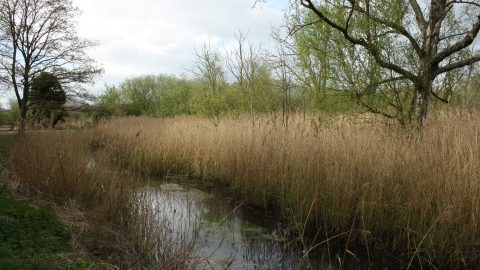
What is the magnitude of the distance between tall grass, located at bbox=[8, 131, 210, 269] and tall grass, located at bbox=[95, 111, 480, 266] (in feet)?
5.57

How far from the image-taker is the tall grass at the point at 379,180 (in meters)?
3.22

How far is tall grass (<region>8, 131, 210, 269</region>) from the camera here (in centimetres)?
307

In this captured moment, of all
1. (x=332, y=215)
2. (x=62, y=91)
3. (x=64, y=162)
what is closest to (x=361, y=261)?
(x=332, y=215)

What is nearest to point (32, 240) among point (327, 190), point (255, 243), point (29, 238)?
point (29, 238)

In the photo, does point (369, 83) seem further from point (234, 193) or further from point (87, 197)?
point (87, 197)

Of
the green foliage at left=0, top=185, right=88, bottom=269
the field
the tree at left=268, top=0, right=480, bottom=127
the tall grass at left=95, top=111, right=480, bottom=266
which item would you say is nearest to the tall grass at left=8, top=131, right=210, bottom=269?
the field

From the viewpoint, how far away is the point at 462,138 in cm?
387

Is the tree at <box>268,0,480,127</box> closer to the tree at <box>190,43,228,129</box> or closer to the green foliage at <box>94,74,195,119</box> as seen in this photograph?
the tree at <box>190,43,228,129</box>

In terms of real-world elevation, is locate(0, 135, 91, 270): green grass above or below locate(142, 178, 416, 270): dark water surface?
above

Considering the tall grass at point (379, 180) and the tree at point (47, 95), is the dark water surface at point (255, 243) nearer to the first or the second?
the tall grass at point (379, 180)

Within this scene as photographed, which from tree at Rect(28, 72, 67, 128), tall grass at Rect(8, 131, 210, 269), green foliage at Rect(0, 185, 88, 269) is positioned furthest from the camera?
tree at Rect(28, 72, 67, 128)

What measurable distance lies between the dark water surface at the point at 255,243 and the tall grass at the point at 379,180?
0.22 meters

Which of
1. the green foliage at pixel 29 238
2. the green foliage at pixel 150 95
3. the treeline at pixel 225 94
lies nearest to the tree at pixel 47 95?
the treeline at pixel 225 94

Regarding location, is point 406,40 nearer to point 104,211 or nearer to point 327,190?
point 327,190
